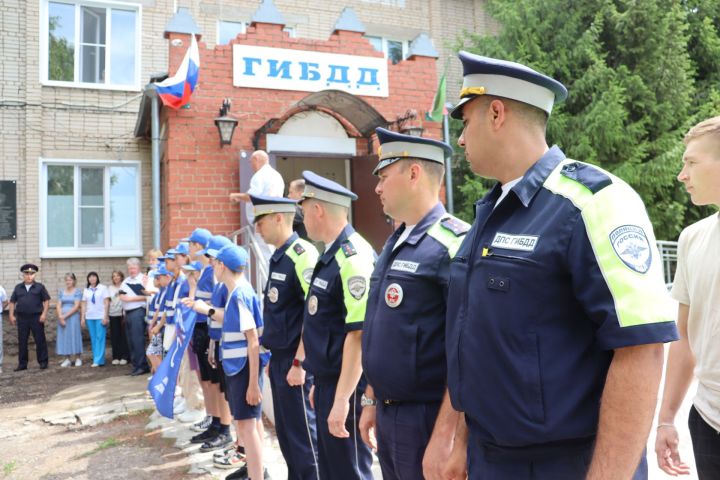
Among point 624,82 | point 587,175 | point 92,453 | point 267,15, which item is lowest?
point 92,453

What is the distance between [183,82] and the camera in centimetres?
763

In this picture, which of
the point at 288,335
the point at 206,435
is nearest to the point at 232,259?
the point at 288,335

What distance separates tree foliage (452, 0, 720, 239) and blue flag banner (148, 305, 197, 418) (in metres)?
6.70

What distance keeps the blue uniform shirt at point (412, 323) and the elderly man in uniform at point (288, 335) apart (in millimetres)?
1149

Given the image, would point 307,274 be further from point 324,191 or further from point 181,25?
point 181,25

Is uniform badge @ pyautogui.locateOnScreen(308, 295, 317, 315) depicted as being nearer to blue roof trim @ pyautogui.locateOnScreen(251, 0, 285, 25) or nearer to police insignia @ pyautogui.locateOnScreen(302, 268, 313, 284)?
police insignia @ pyautogui.locateOnScreen(302, 268, 313, 284)

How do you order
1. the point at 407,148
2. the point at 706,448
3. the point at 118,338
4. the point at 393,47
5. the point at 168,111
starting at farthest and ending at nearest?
the point at 393,47
the point at 118,338
the point at 168,111
the point at 407,148
the point at 706,448

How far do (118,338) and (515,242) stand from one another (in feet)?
32.7

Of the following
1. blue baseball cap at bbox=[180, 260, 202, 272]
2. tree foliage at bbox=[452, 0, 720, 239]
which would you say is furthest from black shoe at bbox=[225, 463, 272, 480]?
tree foliage at bbox=[452, 0, 720, 239]

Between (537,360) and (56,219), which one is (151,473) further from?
(56,219)

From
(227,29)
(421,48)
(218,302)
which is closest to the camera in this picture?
(218,302)

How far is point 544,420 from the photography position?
134cm

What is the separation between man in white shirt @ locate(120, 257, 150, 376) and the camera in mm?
9148

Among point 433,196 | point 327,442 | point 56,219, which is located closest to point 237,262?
point 327,442
